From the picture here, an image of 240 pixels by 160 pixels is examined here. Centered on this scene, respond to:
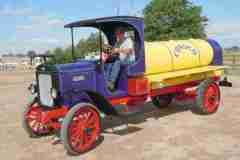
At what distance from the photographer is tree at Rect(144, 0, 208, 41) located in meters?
22.9

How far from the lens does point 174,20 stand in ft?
76.2

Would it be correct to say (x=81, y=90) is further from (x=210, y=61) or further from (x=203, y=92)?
(x=210, y=61)

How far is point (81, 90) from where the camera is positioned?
6.61m

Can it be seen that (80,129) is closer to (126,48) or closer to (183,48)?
(126,48)

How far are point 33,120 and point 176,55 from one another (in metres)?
3.79

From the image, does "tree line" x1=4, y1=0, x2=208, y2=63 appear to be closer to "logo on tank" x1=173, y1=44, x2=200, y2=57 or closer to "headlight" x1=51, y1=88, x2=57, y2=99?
"logo on tank" x1=173, y1=44, x2=200, y2=57

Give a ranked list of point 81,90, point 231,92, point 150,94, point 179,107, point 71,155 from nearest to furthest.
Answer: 1. point 71,155
2. point 81,90
3. point 150,94
4. point 179,107
5. point 231,92

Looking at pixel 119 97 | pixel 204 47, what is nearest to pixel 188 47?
pixel 204 47

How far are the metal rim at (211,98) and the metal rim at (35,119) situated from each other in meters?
4.13

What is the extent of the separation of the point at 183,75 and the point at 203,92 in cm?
82

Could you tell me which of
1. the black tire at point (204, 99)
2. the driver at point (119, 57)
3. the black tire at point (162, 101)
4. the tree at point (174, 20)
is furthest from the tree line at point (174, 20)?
the driver at point (119, 57)

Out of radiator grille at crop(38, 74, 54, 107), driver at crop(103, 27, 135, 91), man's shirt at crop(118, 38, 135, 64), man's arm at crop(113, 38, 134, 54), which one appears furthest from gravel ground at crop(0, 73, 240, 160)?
man's arm at crop(113, 38, 134, 54)

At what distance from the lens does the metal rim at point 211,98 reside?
353 inches

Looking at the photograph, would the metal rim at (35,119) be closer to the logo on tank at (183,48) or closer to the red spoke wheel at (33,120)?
the red spoke wheel at (33,120)
